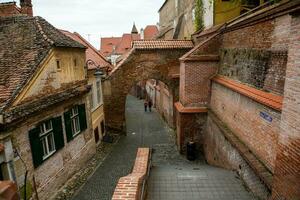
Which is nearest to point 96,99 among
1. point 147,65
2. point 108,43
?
point 147,65

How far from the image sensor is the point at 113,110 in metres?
17.6

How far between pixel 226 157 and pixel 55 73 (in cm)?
769

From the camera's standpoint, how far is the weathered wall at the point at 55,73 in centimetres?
876

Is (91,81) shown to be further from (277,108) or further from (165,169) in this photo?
(277,108)

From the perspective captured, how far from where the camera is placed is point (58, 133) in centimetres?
1038

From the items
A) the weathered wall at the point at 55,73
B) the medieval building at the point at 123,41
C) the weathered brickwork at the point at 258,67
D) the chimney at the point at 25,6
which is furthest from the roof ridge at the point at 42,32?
the medieval building at the point at 123,41

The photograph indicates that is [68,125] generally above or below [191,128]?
above

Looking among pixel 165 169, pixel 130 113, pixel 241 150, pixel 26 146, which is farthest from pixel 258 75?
pixel 130 113

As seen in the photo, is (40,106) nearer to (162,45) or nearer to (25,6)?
(25,6)

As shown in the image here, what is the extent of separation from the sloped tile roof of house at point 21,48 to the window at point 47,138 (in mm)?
2047

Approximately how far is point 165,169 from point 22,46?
24.5ft

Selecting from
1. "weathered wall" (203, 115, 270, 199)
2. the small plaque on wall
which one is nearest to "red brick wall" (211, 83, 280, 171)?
the small plaque on wall

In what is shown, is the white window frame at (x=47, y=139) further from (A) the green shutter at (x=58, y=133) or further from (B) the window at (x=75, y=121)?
(B) the window at (x=75, y=121)

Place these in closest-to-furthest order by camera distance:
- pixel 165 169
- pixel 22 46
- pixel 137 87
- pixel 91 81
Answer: pixel 165 169 → pixel 22 46 → pixel 91 81 → pixel 137 87
